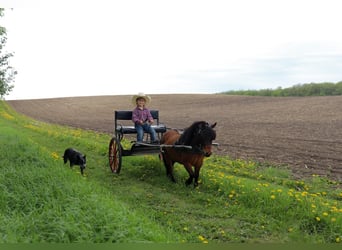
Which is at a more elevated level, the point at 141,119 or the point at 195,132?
the point at 141,119

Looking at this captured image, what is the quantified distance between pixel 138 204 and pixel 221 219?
68.7 inches

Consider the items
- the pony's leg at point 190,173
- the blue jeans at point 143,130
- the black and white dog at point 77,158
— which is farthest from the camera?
the blue jeans at point 143,130

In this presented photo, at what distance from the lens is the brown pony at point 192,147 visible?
813 cm

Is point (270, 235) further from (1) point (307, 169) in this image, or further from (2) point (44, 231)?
(1) point (307, 169)

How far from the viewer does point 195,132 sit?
848cm

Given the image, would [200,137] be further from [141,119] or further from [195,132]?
[141,119]

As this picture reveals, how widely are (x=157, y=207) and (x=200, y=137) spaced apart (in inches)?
73.3

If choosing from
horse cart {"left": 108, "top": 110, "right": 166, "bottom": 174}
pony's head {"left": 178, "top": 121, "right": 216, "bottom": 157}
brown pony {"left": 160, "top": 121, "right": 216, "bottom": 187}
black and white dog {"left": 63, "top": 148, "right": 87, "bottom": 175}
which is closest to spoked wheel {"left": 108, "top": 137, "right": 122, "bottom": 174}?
horse cart {"left": 108, "top": 110, "right": 166, "bottom": 174}

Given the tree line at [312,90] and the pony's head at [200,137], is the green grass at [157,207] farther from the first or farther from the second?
the tree line at [312,90]

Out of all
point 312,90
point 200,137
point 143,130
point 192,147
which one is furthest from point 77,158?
point 312,90

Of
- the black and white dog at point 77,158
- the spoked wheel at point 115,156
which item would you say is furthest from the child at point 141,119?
the black and white dog at point 77,158

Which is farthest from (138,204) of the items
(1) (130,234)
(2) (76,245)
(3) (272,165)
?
(3) (272,165)

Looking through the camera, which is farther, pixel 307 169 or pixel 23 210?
pixel 307 169

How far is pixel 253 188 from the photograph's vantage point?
7773 mm
